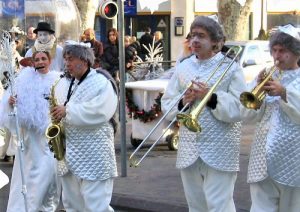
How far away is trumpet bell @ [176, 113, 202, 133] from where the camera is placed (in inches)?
206

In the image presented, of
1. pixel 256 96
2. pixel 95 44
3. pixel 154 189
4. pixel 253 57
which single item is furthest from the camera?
pixel 253 57

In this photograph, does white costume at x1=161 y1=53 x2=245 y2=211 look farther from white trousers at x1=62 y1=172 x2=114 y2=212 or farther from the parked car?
the parked car

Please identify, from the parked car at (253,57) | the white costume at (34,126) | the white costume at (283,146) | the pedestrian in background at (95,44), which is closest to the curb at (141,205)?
the white costume at (34,126)

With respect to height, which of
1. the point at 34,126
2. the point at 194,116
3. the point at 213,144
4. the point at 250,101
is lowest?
the point at 34,126

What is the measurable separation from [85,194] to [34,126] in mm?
1391

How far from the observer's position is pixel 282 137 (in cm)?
519

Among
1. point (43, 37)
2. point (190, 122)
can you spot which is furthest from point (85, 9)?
point (190, 122)

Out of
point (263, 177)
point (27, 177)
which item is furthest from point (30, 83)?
point (263, 177)

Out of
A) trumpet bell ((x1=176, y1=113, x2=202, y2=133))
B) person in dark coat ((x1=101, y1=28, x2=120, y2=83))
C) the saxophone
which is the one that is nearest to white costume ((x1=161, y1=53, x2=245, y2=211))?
trumpet bell ((x1=176, y1=113, x2=202, y2=133))

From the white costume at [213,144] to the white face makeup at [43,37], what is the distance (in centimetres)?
254

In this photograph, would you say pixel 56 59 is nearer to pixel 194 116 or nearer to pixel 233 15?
pixel 194 116

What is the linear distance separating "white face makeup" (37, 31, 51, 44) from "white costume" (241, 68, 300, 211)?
329 cm

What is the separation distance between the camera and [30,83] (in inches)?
292

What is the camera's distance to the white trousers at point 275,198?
523 centimetres
